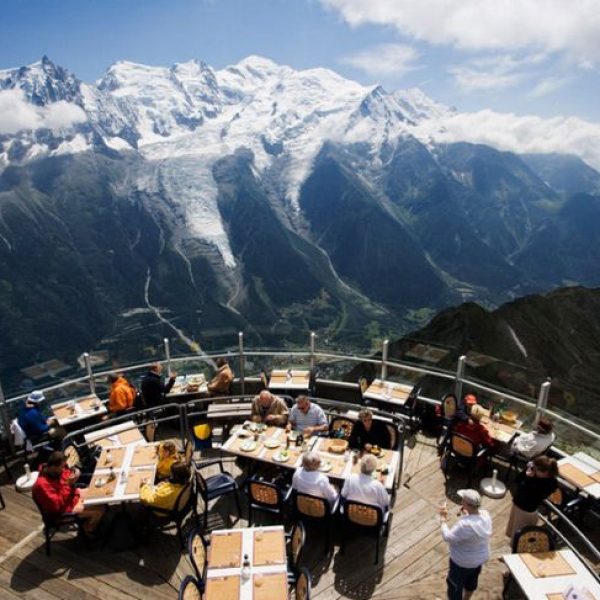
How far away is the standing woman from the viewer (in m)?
7.90

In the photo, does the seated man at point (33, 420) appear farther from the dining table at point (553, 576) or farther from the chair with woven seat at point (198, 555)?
the dining table at point (553, 576)

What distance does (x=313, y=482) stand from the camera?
28.8ft

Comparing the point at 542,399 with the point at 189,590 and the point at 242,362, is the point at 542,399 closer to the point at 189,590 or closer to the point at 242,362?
the point at 242,362

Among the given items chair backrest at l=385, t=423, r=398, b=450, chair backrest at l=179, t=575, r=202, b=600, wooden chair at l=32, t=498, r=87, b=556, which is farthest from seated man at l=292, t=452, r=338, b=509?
wooden chair at l=32, t=498, r=87, b=556

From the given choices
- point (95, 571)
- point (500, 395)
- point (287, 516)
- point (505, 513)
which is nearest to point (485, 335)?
point (500, 395)

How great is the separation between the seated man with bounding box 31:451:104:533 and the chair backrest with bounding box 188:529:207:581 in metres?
3.01

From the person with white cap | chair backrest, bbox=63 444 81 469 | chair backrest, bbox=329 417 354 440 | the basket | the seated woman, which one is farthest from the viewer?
chair backrest, bbox=329 417 354 440

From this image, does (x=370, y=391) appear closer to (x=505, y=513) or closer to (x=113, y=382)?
(x=505, y=513)

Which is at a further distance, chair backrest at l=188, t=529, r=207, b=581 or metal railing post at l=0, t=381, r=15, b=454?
metal railing post at l=0, t=381, r=15, b=454

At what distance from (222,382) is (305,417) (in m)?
3.70

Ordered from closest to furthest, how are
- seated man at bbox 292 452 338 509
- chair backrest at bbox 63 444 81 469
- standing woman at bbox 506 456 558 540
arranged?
standing woman at bbox 506 456 558 540, seated man at bbox 292 452 338 509, chair backrest at bbox 63 444 81 469

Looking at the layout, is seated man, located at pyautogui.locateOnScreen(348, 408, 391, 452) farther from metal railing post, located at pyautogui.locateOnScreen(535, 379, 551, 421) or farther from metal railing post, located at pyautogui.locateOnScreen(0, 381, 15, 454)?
metal railing post, located at pyautogui.locateOnScreen(0, 381, 15, 454)

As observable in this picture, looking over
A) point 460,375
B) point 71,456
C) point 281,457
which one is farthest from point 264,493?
point 460,375

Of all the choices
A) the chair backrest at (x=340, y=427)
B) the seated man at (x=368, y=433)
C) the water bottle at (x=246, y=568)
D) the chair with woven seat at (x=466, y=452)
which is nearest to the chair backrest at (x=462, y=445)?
the chair with woven seat at (x=466, y=452)
